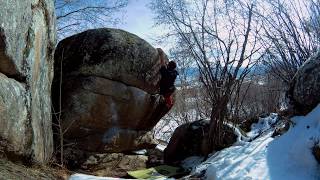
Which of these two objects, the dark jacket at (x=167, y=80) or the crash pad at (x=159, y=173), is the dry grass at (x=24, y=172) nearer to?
the crash pad at (x=159, y=173)

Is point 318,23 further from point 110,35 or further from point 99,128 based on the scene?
point 99,128

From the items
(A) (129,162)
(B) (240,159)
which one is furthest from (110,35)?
(B) (240,159)

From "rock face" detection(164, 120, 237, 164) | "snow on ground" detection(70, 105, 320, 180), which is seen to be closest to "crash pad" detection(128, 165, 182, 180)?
"rock face" detection(164, 120, 237, 164)

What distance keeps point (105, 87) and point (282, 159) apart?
20.6ft

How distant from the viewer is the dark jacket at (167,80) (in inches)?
490

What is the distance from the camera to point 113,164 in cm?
1227

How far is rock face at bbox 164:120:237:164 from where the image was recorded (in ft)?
33.5

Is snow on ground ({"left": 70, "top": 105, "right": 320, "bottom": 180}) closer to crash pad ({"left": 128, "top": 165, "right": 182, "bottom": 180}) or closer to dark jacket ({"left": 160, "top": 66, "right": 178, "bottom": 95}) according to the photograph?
crash pad ({"left": 128, "top": 165, "right": 182, "bottom": 180})

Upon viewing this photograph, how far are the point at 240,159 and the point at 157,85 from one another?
19.2ft

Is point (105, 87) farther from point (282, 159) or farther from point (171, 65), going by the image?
point (282, 159)

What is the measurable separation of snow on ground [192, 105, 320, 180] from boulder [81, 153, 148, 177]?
505 cm

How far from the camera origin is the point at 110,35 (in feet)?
39.5

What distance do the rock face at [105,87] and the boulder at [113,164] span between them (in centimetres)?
24

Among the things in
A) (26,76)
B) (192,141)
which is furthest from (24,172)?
(192,141)
